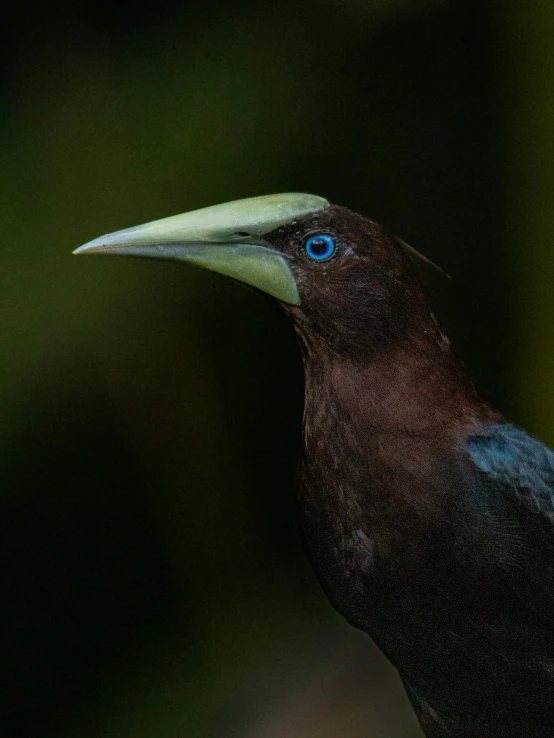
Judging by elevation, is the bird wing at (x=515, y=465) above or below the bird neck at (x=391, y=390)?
below

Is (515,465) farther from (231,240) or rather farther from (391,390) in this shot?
(231,240)

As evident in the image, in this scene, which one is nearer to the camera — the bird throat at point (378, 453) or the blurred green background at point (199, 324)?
the bird throat at point (378, 453)

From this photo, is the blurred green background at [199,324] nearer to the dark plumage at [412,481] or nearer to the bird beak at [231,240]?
the bird beak at [231,240]

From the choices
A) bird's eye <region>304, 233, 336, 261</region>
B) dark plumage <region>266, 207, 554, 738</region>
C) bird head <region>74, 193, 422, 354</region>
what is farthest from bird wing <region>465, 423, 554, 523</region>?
bird's eye <region>304, 233, 336, 261</region>

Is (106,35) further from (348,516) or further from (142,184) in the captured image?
(348,516)

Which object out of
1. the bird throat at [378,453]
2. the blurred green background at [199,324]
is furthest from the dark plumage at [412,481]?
the blurred green background at [199,324]

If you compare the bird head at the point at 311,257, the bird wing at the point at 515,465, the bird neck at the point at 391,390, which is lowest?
the bird wing at the point at 515,465

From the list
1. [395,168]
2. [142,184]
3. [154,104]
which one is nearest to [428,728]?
[142,184]
